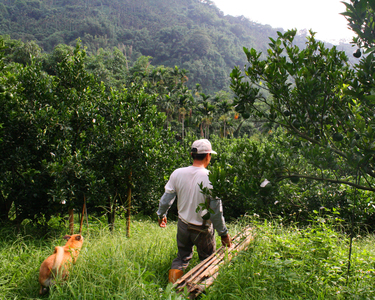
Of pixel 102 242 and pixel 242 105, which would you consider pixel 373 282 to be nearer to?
pixel 242 105

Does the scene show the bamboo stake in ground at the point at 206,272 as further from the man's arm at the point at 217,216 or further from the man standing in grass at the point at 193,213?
the man's arm at the point at 217,216

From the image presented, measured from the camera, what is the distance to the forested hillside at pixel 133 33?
8075cm

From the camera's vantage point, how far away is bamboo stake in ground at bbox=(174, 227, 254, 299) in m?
2.59

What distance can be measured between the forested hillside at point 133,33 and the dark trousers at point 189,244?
75612mm

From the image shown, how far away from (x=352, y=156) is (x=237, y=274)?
1686mm

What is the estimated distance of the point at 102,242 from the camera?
11.9ft

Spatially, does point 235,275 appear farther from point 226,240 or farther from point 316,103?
point 316,103

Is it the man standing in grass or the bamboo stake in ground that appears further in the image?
the man standing in grass

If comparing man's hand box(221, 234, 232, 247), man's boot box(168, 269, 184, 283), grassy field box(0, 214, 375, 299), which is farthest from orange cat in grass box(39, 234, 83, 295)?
man's hand box(221, 234, 232, 247)

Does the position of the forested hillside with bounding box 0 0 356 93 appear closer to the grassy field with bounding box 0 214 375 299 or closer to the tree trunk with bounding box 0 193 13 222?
the tree trunk with bounding box 0 193 13 222

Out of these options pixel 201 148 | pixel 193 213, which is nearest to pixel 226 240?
pixel 193 213

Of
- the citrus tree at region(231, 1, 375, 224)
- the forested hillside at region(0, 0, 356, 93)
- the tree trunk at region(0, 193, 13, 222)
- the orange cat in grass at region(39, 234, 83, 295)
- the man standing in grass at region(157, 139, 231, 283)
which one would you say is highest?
the forested hillside at region(0, 0, 356, 93)

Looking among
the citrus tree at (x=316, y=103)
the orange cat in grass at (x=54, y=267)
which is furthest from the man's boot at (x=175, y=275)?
the citrus tree at (x=316, y=103)

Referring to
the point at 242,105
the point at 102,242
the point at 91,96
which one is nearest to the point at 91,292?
the point at 102,242
